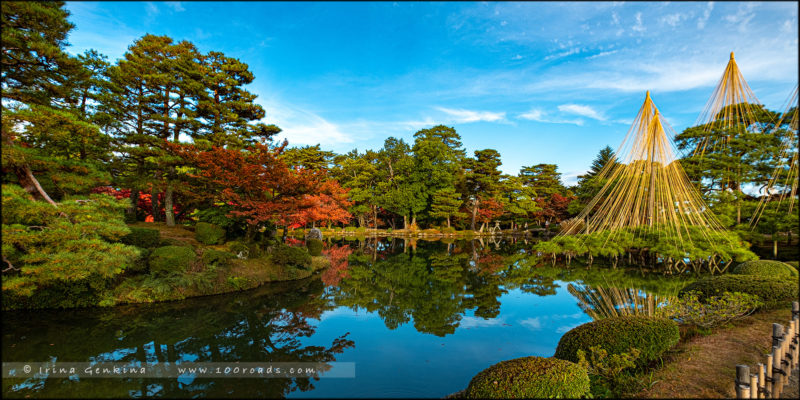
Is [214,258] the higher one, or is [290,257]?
[214,258]

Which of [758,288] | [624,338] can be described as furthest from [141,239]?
[758,288]

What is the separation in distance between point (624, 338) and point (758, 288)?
4299mm

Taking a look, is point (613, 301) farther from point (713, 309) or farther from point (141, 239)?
point (141, 239)

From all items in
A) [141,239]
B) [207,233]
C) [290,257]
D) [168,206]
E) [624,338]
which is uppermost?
[168,206]

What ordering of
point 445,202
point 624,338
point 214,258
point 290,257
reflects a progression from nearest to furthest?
1. point 624,338
2. point 214,258
3. point 290,257
4. point 445,202

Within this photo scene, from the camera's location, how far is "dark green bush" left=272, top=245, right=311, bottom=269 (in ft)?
32.4

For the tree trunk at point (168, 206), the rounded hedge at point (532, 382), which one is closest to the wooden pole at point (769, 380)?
the rounded hedge at point (532, 382)

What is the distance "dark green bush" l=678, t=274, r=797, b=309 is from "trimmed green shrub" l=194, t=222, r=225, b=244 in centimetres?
1325

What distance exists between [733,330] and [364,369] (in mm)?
5916

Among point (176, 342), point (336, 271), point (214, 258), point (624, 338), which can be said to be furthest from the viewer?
point (336, 271)

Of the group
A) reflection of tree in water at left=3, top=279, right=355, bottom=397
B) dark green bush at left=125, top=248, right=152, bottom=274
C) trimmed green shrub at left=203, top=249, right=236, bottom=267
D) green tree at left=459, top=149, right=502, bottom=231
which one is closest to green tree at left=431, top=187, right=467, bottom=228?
green tree at left=459, top=149, right=502, bottom=231

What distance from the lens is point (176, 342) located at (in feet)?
15.6

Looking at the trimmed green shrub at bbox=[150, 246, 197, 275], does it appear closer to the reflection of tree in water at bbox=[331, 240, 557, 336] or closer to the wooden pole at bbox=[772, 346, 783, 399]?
the reflection of tree in water at bbox=[331, 240, 557, 336]

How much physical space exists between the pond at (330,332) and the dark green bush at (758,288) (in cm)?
126
